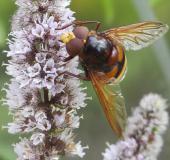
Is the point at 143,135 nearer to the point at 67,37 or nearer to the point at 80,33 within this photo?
the point at 80,33

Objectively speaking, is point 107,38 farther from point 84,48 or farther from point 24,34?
point 24,34

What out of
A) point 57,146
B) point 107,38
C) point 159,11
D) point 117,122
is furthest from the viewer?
point 159,11

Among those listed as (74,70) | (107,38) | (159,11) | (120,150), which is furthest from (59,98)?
(159,11)

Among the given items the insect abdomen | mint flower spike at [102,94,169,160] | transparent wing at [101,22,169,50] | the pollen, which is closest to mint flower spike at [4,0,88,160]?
the pollen

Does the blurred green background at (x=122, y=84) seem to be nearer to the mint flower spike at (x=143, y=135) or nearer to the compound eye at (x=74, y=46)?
the mint flower spike at (x=143, y=135)

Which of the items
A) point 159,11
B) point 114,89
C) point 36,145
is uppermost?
point 114,89

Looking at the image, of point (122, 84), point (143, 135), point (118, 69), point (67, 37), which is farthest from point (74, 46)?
point (122, 84)

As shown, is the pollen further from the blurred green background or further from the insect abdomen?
the blurred green background

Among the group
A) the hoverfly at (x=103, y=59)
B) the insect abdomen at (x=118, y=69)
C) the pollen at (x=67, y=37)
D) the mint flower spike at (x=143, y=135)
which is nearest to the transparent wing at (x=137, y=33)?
the hoverfly at (x=103, y=59)
